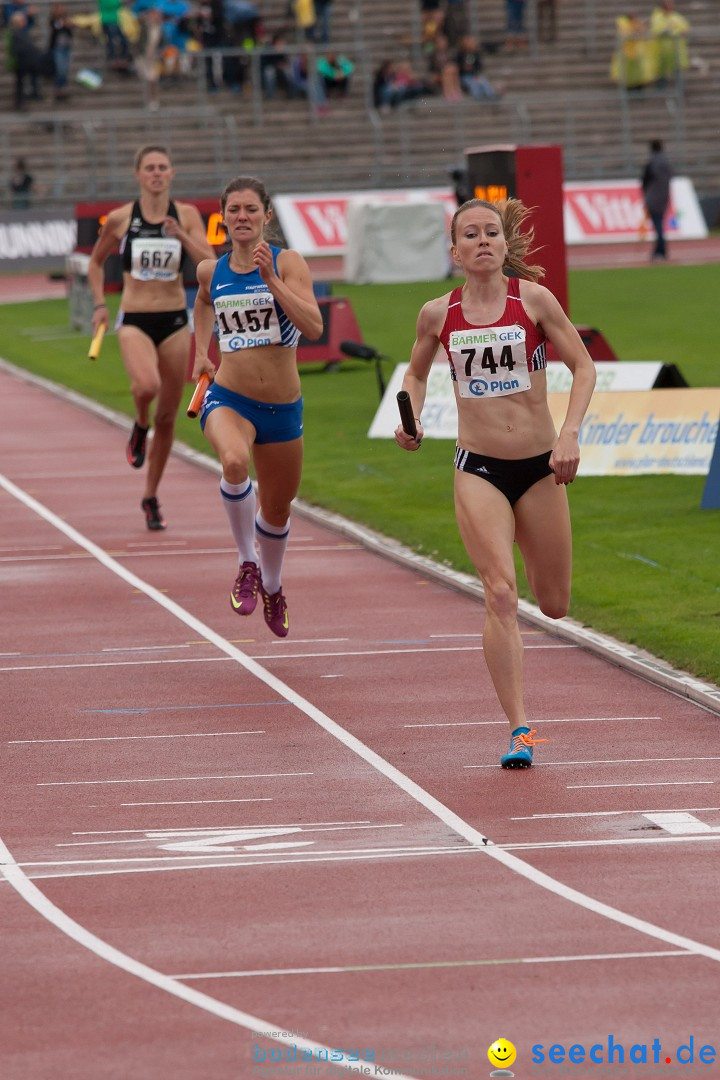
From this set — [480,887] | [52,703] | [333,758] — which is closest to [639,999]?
[480,887]

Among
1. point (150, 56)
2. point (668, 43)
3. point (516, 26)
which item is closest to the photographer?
point (150, 56)

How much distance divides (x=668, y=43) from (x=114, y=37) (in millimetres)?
13091

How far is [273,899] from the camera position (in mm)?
6605

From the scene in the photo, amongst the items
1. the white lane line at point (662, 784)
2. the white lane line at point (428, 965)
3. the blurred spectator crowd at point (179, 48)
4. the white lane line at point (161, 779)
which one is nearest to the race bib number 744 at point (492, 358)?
the white lane line at point (662, 784)

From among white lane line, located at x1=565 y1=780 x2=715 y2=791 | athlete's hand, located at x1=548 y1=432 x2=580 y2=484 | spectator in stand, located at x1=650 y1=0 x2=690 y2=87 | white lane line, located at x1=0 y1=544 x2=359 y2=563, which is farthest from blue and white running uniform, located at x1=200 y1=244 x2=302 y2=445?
spectator in stand, located at x1=650 y1=0 x2=690 y2=87

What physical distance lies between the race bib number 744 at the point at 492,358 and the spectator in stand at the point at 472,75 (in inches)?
1632

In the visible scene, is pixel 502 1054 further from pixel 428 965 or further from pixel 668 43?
pixel 668 43

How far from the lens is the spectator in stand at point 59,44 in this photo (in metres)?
46.0

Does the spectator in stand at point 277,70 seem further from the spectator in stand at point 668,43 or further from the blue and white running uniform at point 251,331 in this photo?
the blue and white running uniform at point 251,331

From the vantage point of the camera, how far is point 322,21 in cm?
4875

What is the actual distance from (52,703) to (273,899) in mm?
3306

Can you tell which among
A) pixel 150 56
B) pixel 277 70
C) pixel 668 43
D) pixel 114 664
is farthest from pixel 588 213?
pixel 114 664

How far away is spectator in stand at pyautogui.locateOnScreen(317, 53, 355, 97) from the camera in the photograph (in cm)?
4812

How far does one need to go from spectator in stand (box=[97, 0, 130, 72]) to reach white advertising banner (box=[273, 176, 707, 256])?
586 cm
